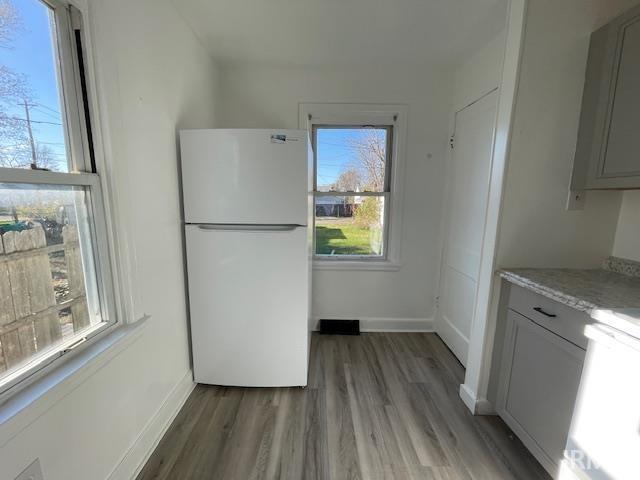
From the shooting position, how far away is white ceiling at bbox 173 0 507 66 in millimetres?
1559

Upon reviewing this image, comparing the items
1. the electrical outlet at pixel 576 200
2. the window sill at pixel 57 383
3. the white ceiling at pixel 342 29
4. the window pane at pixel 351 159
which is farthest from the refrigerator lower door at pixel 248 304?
the electrical outlet at pixel 576 200

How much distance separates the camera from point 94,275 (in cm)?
113

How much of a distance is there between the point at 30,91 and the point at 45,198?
337 millimetres

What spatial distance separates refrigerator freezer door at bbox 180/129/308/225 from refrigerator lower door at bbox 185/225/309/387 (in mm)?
85

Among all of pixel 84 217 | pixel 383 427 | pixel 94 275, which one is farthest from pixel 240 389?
pixel 84 217

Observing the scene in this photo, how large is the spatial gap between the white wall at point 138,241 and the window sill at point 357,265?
1.24m

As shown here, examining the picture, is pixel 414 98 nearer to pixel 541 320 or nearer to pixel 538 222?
pixel 538 222

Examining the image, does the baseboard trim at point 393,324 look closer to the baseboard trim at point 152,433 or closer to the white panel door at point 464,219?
the white panel door at point 464,219

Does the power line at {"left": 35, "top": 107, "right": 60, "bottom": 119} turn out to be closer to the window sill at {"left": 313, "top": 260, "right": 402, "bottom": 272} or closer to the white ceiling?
the white ceiling

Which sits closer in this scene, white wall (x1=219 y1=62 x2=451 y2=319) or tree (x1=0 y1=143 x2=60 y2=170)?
tree (x1=0 y1=143 x2=60 y2=170)

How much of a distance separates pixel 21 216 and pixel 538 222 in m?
2.19

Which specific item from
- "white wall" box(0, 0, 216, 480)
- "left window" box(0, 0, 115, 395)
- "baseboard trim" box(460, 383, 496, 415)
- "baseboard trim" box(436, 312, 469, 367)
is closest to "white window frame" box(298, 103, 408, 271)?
"baseboard trim" box(436, 312, 469, 367)

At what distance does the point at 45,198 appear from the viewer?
930mm

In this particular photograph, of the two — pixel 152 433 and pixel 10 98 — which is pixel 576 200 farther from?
pixel 152 433
